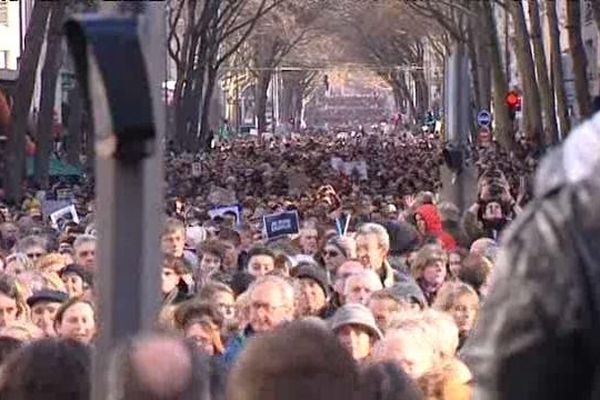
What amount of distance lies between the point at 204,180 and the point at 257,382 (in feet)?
99.8

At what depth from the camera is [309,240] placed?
1526cm

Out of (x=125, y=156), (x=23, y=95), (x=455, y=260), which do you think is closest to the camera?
(x=125, y=156)

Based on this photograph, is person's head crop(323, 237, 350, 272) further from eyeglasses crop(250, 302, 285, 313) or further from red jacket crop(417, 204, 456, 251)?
eyeglasses crop(250, 302, 285, 313)

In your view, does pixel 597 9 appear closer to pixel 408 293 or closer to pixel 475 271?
pixel 475 271

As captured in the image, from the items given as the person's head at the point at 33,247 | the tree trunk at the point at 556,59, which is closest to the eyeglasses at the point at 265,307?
the person's head at the point at 33,247

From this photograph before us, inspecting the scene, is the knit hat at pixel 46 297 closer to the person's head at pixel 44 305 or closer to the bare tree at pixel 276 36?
the person's head at pixel 44 305

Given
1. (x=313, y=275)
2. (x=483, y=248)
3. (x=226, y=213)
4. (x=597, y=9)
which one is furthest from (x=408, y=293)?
(x=597, y=9)

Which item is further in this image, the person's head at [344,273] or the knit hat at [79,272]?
the knit hat at [79,272]

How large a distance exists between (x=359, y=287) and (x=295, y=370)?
607 centimetres

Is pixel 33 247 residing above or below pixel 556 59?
below

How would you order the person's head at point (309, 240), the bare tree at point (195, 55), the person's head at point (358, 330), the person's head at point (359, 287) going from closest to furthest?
the person's head at point (358, 330)
the person's head at point (359, 287)
the person's head at point (309, 240)
the bare tree at point (195, 55)

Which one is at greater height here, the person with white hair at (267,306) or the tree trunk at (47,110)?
the tree trunk at (47,110)

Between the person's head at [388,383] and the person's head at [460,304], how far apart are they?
3.56 metres

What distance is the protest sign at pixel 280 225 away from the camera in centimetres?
1591
